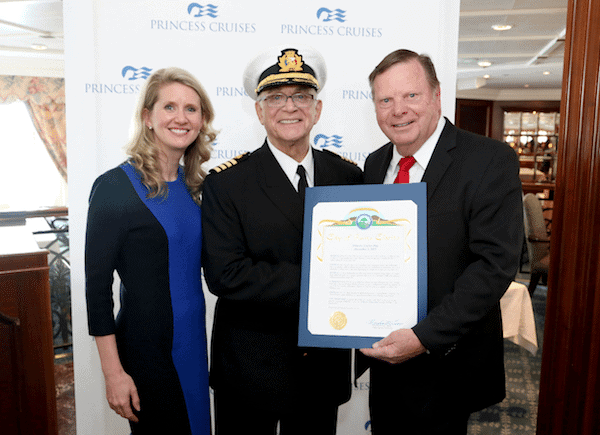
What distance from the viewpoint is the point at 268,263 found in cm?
142

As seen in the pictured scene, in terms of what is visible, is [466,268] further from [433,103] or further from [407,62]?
[407,62]

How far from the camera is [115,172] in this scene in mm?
1531

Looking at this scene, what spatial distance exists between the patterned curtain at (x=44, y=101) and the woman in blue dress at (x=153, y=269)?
7.61 m

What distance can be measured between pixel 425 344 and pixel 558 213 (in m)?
0.50

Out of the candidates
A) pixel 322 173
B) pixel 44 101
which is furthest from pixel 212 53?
pixel 44 101

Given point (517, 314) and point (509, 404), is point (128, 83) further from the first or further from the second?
point (509, 404)

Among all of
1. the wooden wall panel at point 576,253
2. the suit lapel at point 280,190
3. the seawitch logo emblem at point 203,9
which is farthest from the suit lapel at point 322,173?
the seawitch logo emblem at point 203,9

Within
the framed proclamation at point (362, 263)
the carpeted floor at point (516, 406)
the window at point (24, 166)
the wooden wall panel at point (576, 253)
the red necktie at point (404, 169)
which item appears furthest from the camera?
the window at point (24, 166)

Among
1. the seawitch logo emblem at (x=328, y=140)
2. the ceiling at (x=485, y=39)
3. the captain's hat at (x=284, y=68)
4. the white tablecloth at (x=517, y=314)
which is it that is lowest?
the white tablecloth at (x=517, y=314)

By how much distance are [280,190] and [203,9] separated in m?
1.31

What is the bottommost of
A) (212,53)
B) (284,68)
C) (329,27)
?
(284,68)

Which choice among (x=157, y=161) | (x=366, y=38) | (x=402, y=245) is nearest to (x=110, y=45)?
(x=157, y=161)

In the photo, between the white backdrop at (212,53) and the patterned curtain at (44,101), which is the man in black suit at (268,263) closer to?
the white backdrop at (212,53)

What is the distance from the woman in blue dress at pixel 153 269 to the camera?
1.49 meters
